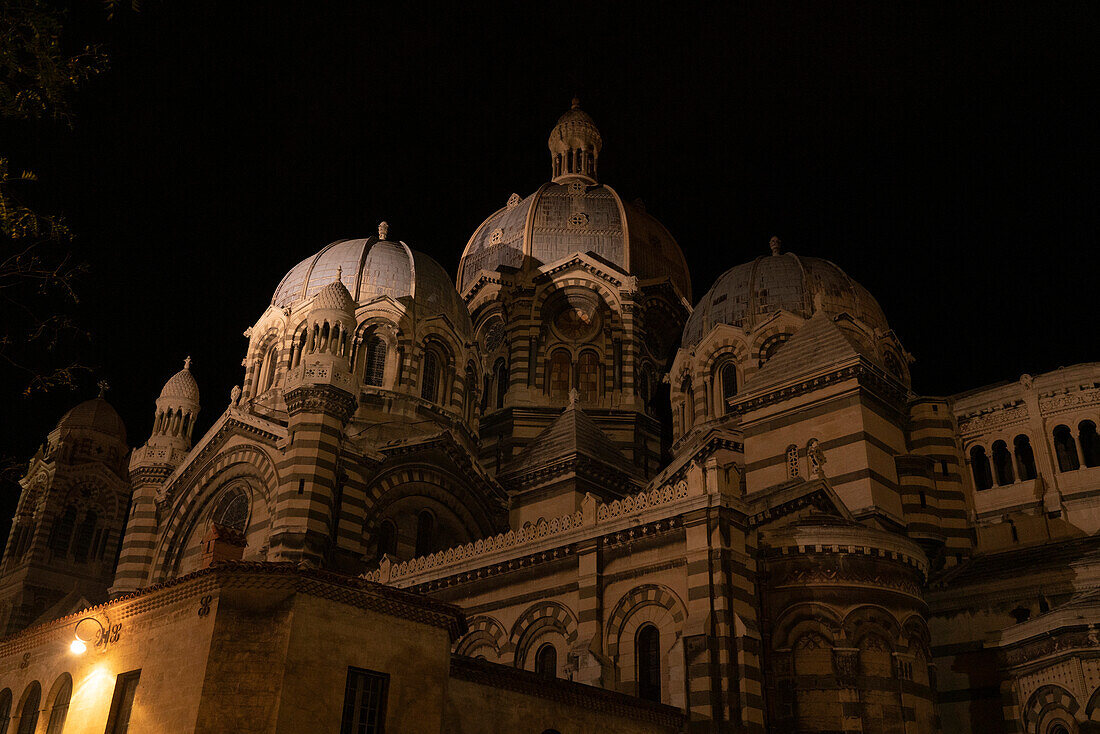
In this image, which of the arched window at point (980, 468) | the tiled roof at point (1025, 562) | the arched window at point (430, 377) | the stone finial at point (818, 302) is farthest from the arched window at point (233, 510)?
the arched window at point (980, 468)

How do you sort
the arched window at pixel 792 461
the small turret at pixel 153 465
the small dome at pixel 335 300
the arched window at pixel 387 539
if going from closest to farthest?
1. the arched window at pixel 792 461
2. the arched window at pixel 387 539
3. the small dome at pixel 335 300
4. the small turret at pixel 153 465

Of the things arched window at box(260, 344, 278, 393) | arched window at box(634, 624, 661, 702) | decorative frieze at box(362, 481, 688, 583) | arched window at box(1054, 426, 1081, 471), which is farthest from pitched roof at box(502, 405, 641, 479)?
arched window at box(1054, 426, 1081, 471)

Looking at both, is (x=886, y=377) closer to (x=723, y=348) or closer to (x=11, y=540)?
(x=723, y=348)

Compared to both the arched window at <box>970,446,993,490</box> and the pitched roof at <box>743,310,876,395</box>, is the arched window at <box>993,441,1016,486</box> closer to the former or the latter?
the arched window at <box>970,446,993,490</box>

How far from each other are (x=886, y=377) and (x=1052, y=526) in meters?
6.47

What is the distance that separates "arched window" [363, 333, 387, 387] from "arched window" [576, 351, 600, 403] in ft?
31.9

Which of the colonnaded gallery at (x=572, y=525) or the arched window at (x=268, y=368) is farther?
the arched window at (x=268, y=368)

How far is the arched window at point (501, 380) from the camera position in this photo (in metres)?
46.1

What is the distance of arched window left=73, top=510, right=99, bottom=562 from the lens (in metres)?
52.5

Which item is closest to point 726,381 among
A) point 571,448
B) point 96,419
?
point 571,448

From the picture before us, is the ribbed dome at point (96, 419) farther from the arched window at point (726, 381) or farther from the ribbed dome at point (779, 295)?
the arched window at point (726, 381)

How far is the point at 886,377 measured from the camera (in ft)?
104

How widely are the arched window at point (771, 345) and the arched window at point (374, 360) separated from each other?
48.8 feet

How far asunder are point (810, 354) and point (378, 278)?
1784 centimetres
